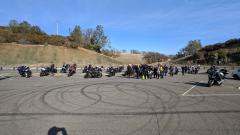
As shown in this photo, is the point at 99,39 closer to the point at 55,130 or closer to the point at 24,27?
the point at 24,27

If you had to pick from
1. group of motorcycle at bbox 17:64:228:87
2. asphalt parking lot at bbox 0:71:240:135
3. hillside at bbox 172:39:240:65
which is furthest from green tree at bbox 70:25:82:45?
asphalt parking lot at bbox 0:71:240:135

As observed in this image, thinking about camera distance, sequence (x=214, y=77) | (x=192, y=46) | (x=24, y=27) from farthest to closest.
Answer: (x=192, y=46) → (x=24, y=27) → (x=214, y=77)

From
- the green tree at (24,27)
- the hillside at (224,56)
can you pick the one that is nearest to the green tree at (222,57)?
the hillside at (224,56)

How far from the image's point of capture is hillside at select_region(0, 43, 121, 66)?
72981 millimetres

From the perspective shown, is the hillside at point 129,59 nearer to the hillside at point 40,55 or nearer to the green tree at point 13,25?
the hillside at point 40,55

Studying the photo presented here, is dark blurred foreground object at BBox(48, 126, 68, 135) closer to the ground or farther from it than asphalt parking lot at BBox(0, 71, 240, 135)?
closer to the ground

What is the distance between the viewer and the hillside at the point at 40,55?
72981mm

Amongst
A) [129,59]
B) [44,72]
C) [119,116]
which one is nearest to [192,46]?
[129,59]

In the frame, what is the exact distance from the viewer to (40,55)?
78.1m

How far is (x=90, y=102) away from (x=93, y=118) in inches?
143

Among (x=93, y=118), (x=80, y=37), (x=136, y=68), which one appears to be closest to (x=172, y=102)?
(x=93, y=118)

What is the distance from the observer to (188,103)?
13648 millimetres

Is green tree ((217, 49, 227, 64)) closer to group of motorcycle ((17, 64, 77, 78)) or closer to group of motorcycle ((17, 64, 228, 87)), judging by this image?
group of motorcycle ((17, 64, 228, 87))

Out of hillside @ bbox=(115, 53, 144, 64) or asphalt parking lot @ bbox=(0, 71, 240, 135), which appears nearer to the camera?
asphalt parking lot @ bbox=(0, 71, 240, 135)
